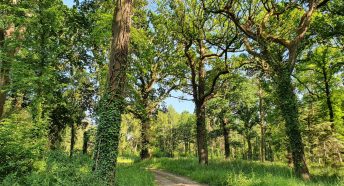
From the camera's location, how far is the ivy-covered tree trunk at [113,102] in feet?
24.5

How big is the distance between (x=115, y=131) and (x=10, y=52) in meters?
13.6

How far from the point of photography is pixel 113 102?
7.97 metres

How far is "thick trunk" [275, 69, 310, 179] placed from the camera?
13.4m

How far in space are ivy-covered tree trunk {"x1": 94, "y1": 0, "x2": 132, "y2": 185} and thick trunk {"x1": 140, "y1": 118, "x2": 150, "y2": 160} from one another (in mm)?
18836

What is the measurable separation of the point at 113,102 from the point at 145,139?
19930mm

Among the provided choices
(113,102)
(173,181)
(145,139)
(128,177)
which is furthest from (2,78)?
(145,139)

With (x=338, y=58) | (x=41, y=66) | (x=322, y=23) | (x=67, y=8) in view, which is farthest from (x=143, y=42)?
(x=338, y=58)

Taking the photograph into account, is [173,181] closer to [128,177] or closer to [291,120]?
[128,177]

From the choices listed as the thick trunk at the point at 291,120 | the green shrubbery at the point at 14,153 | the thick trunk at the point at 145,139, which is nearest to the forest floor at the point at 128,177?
the green shrubbery at the point at 14,153

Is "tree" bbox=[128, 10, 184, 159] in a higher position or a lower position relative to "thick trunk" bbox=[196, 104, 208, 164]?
higher

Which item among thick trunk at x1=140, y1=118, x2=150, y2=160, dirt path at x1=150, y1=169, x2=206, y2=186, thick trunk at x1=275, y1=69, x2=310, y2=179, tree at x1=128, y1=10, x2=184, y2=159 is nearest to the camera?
dirt path at x1=150, y1=169, x2=206, y2=186

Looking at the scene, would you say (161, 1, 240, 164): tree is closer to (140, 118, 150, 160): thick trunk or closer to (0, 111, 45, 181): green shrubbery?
(140, 118, 150, 160): thick trunk

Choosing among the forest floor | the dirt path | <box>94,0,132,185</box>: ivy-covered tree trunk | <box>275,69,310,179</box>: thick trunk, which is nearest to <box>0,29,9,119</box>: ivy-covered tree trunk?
the forest floor

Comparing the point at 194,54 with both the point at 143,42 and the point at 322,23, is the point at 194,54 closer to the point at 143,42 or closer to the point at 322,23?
the point at 143,42
